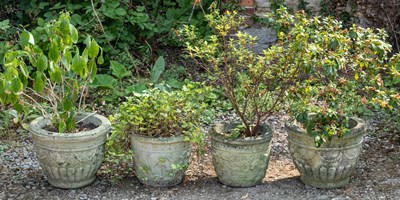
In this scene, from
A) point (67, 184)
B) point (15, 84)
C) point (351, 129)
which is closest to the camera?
point (15, 84)

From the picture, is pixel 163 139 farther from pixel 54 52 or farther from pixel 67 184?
pixel 54 52

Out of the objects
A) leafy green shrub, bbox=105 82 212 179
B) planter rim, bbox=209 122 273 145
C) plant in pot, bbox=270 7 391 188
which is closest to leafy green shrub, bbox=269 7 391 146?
plant in pot, bbox=270 7 391 188

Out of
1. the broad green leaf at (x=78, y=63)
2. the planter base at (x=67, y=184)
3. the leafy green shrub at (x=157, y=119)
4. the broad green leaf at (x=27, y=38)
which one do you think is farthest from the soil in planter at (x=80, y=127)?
the broad green leaf at (x=27, y=38)

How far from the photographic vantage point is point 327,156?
424cm

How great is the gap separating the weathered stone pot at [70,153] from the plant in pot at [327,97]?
1.21m

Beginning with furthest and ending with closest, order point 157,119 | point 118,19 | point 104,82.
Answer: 1. point 118,19
2. point 104,82
3. point 157,119

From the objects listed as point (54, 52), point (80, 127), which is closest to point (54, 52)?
point (54, 52)

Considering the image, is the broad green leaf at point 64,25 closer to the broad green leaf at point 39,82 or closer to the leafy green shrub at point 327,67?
the broad green leaf at point 39,82

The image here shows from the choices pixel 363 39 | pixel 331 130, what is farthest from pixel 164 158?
pixel 363 39

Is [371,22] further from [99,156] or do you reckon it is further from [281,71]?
[99,156]

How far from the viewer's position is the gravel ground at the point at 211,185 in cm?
438

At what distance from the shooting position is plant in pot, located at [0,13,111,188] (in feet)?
13.5

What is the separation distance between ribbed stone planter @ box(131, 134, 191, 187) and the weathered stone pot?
23 cm

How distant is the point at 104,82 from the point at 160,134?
176 cm
